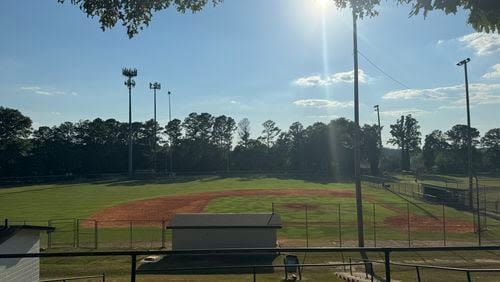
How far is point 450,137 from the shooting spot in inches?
6486

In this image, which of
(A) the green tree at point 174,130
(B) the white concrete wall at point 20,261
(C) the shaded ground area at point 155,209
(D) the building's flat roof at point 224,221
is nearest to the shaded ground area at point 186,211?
(C) the shaded ground area at point 155,209

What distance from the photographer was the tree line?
11625cm

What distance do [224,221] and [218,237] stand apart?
1.05 meters

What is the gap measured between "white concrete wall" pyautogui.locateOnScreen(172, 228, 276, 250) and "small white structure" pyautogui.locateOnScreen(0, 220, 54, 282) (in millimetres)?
10575

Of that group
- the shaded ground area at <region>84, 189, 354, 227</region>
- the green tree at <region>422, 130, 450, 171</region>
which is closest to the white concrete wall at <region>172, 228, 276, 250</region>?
the shaded ground area at <region>84, 189, 354, 227</region>

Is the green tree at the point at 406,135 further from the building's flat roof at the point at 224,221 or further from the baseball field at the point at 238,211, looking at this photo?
the building's flat roof at the point at 224,221

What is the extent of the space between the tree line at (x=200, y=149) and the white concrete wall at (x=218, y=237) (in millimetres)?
84632

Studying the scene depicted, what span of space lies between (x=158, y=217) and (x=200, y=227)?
17129mm

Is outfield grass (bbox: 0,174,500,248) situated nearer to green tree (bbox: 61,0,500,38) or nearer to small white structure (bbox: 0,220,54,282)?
small white structure (bbox: 0,220,54,282)

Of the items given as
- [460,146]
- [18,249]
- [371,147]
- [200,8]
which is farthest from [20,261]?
[460,146]

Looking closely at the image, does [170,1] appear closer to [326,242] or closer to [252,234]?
[252,234]

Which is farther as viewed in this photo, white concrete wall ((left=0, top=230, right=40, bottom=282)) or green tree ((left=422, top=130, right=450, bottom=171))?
green tree ((left=422, top=130, right=450, bottom=171))

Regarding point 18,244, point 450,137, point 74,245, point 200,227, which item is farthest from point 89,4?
point 450,137

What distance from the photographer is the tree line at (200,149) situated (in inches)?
4577
